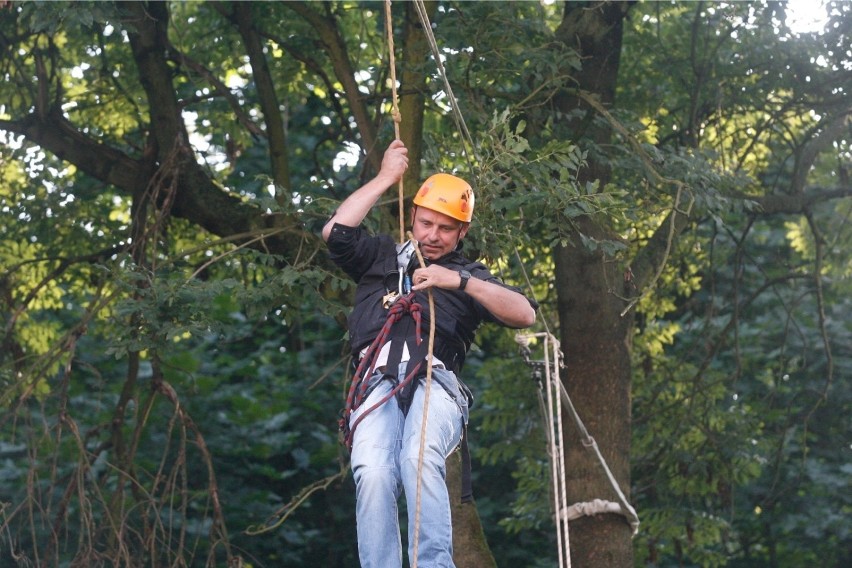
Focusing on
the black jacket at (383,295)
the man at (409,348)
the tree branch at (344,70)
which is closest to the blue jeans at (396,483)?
the man at (409,348)

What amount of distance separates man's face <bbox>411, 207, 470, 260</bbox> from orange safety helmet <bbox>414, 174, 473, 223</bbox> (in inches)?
0.7

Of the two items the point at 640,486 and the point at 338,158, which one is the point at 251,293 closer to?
the point at 338,158

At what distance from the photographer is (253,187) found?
29.9ft

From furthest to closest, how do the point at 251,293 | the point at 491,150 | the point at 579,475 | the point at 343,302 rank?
1. the point at 579,475
2. the point at 343,302
3. the point at 251,293
4. the point at 491,150

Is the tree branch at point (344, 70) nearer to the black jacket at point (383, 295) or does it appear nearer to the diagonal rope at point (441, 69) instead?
the diagonal rope at point (441, 69)

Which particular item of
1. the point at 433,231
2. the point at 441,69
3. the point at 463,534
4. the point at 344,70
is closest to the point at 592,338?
the point at 463,534

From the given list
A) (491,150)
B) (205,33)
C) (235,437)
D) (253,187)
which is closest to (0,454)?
(235,437)

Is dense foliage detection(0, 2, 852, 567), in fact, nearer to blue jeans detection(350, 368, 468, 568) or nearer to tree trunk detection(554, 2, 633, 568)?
tree trunk detection(554, 2, 633, 568)

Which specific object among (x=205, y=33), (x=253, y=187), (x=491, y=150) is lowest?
(x=491, y=150)

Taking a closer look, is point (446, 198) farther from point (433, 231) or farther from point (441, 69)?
point (441, 69)

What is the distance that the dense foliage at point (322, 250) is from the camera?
21.5 feet

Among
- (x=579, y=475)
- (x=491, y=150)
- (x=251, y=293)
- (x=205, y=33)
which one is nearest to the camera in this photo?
(x=491, y=150)

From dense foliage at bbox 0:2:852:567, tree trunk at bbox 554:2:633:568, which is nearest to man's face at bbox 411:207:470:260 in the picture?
A: dense foliage at bbox 0:2:852:567

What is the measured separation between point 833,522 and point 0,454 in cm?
615
